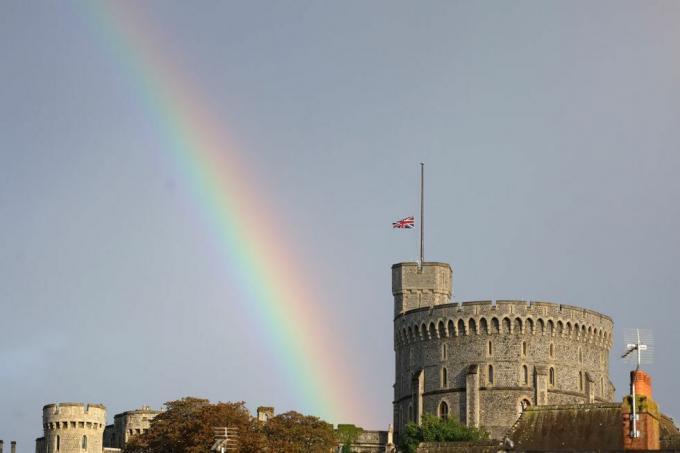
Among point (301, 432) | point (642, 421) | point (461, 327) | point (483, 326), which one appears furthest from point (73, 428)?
point (642, 421)

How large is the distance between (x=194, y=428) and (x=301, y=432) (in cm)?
1214

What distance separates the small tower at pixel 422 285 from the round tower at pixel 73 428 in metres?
33.6

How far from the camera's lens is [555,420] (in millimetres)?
81938

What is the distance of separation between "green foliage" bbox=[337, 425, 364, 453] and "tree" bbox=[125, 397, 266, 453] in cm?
1601

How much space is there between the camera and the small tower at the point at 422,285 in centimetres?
14238

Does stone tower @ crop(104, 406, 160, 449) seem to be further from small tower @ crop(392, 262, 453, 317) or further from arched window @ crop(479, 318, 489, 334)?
arched window @ crop(479, 318, 489, 334)

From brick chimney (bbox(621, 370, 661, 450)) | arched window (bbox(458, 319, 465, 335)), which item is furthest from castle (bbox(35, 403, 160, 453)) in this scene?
brick chimney (bbox(621, 370, 661, 450))

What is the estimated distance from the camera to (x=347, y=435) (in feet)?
455

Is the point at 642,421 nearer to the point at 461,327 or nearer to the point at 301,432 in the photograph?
the point at 301,432

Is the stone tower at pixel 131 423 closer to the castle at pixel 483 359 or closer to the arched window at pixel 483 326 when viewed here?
the castle at pixel 483 359

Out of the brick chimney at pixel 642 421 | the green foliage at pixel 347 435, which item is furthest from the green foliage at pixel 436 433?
the brick chimney at pixel 642 421

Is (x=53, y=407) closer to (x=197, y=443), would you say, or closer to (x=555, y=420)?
(x=197, y=443)

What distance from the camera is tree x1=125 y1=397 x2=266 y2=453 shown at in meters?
110

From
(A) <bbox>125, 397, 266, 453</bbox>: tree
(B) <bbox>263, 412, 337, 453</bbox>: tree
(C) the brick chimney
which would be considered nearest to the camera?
(C) the brick chimney
